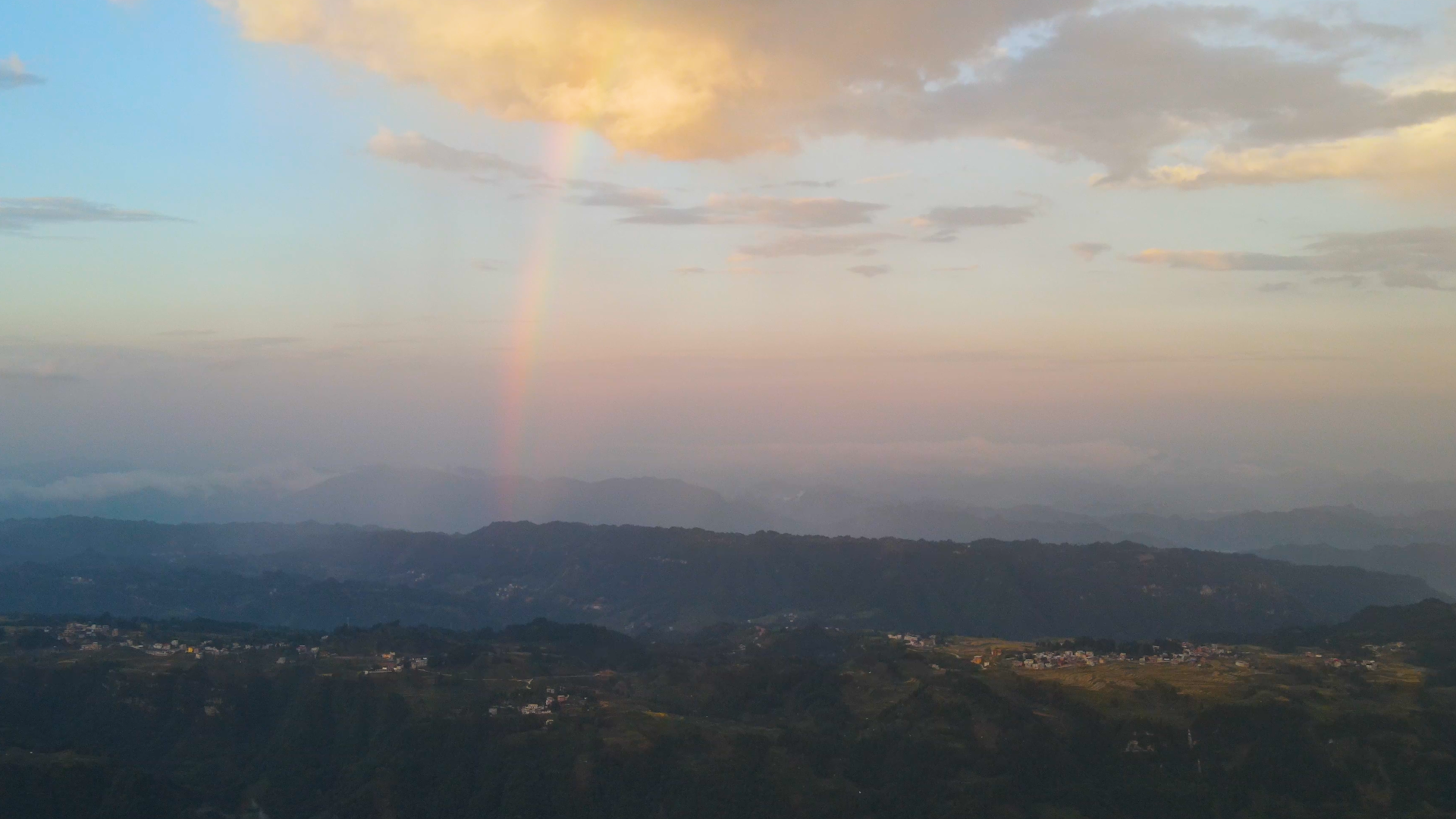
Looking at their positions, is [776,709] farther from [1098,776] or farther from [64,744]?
[64,744]

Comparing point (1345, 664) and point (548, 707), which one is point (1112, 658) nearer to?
point (1345, 664)

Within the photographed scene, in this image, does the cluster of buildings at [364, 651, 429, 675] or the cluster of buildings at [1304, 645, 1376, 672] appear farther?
the cluster of buildings at [364, 651, 429, 675]

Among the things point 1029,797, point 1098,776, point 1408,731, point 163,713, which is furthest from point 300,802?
point 1408,731

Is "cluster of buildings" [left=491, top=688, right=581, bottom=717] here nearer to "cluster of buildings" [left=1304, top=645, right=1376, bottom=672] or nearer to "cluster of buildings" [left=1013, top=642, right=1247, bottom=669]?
"cluster of buildings" [left=1013, top=642, right=1247, bottom=669]

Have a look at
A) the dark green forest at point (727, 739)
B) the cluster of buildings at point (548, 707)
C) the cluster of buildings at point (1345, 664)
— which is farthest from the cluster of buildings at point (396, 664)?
the cluster of buildings at point (1345, 664)

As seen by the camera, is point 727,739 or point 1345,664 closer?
point 727,739

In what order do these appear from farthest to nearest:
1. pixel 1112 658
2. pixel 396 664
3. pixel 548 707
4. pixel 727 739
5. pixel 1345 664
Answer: pixel 396 664 < pixel 1112 658 < pixel 1345 664 < pixel 548 707 < pixel 727 739

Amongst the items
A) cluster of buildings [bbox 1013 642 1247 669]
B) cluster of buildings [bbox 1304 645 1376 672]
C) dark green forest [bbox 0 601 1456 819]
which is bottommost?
dark green forest [bbox 0 601 1456 819]

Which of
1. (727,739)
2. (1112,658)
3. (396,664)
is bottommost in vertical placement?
(727,739)

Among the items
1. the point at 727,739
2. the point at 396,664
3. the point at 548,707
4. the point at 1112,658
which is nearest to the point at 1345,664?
the point at 1112,658

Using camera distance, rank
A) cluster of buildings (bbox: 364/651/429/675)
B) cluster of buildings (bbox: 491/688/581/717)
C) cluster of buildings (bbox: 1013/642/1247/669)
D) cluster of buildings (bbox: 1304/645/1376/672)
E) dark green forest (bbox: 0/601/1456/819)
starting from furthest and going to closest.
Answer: cluster of buildings (bbox: 1013/642/1247/669) → cluster of buildings (bbox: 364/651/429/675) → cluster of buildings (bbox: 1304/645/1376/672) → cluster of buildings (bbox: 491/688/581/717) → dark green forest (bbox: 0/601/1456/819)

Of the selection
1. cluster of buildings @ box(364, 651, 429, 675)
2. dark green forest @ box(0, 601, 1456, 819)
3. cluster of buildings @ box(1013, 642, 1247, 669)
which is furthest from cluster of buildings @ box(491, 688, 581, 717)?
cluster of buildings @ box(1013, 642, 1247, 669)
